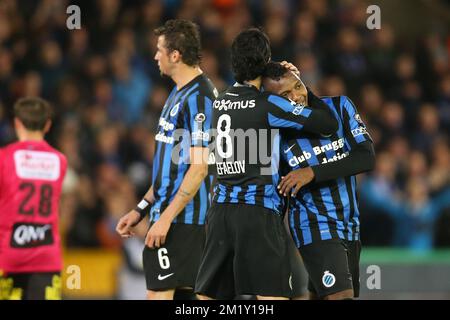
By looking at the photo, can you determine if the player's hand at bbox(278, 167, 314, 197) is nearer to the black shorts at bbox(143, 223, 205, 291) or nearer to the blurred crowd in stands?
the black shorts at bbox(143, 223, 205, 291)

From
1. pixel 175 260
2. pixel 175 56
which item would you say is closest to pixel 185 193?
pixel 175 260

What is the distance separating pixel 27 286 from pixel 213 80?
621cm

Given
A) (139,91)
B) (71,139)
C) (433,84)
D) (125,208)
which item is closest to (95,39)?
(139,91)

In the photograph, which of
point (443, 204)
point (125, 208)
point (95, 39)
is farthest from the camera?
point (95, 39)

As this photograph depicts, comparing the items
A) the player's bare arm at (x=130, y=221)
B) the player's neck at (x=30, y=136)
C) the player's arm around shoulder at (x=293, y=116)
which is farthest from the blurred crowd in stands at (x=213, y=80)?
the player's arm around shoulder at (x=293, y=116)

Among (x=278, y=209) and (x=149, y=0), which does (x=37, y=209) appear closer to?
(x=278, y=209)

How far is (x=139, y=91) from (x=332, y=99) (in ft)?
21.9

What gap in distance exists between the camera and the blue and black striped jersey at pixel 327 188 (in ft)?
19.6

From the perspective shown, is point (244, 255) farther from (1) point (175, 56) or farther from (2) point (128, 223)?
(1) point (175, 56)

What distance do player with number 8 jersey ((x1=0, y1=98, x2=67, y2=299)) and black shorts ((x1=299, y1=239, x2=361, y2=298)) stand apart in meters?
1.97

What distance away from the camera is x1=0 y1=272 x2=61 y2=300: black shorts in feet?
22.1

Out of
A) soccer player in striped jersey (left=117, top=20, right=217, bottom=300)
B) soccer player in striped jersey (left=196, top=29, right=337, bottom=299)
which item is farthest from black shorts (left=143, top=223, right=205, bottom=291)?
soccer player in striped jersey (left=196, top=29, right=337, bottom=299)

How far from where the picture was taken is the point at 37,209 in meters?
6.81

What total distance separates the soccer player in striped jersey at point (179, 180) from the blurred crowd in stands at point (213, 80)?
4159 mm
